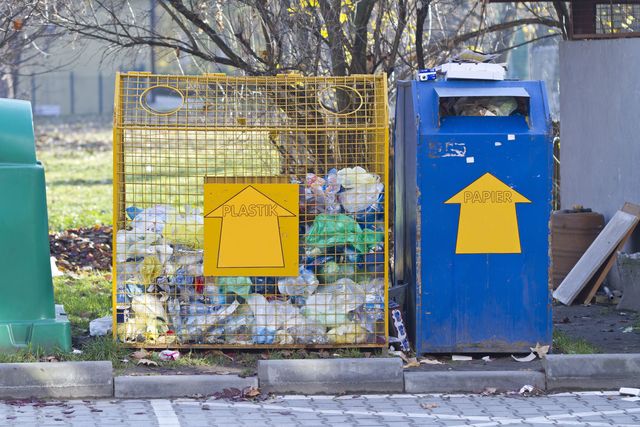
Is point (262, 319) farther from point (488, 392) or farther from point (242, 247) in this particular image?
point (488, 392)

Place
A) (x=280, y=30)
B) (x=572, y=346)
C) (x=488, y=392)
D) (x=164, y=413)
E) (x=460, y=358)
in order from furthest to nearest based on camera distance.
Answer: (x=280, y=30)
(x=572, y=346)
(x=460, y=358)
(x=488, y=392)
(x=164, y=413)

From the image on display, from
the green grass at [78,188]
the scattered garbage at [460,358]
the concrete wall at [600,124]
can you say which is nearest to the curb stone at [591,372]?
the scattered garbage at [460,358]

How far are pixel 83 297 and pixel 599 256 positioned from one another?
14.9ft

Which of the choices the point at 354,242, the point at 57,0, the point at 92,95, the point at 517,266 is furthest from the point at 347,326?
the point at 92,95

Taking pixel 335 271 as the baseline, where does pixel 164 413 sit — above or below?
below

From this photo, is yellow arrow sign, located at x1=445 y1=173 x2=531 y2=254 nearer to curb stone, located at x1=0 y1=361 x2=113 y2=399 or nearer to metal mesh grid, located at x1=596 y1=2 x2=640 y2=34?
curb stone, located at x1=0 y1=361 x2=113 y2=399

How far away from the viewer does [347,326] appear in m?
6.93

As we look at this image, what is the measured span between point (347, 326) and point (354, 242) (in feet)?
1.83

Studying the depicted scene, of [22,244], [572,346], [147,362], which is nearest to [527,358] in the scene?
[572,346]

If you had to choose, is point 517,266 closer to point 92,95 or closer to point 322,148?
point 322,148

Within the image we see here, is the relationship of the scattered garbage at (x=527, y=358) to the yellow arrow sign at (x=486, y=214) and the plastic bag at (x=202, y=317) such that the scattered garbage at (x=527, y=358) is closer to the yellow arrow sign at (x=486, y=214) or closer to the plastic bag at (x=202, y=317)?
the yellow arrow sign at (x=486, y=214)

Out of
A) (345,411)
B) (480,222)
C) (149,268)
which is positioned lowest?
(345,411)

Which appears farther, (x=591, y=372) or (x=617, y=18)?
(x=617, y=18)

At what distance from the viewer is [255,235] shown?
6859 mm
